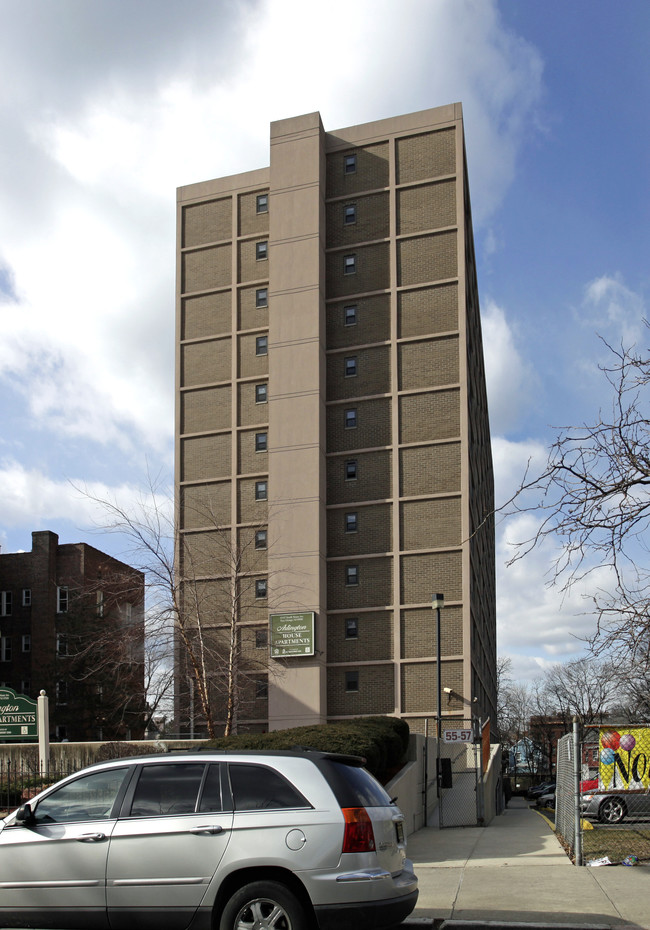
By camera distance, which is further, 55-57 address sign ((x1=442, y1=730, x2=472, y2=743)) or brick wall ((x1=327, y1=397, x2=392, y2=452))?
brick wall ((x1=327, y1=397, x2=392, y2=452))

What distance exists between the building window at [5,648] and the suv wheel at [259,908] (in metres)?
56.4

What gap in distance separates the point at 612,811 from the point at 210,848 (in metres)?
13.9

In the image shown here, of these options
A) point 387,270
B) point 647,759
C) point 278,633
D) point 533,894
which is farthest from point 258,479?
point 533,894

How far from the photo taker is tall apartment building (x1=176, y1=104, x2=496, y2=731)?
4203 cm

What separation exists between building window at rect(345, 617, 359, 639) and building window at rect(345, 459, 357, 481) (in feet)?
→ 21.1

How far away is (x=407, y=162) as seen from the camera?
152 ft

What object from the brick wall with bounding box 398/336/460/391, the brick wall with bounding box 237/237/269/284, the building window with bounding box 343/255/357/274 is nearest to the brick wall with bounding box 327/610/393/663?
the brick wall with bounding box 398/336/460/391

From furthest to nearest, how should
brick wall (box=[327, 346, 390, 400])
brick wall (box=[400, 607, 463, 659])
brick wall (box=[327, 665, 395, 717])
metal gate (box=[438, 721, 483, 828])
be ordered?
brick wall (box=[327, 346, 390, 400])
brick wall (box=[327, 665, 395, 717])
brick wall (box=[400, 607, 463, 659])
metal gate (box=[438, 721, 483, 828])

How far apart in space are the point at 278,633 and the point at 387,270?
17.8 metres

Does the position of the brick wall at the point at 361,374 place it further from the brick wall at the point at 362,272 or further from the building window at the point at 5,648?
the building window at the point at 5,648

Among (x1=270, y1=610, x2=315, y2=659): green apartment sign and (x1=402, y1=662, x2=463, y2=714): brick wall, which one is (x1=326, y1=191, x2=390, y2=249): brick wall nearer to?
(x1=270, y1=610, x2=315, y2=659): green apartment sign

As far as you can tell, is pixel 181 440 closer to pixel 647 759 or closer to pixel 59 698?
pixel 59 698

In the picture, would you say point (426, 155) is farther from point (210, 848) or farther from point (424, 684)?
point (210, 848)

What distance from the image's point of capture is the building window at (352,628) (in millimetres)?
42969
